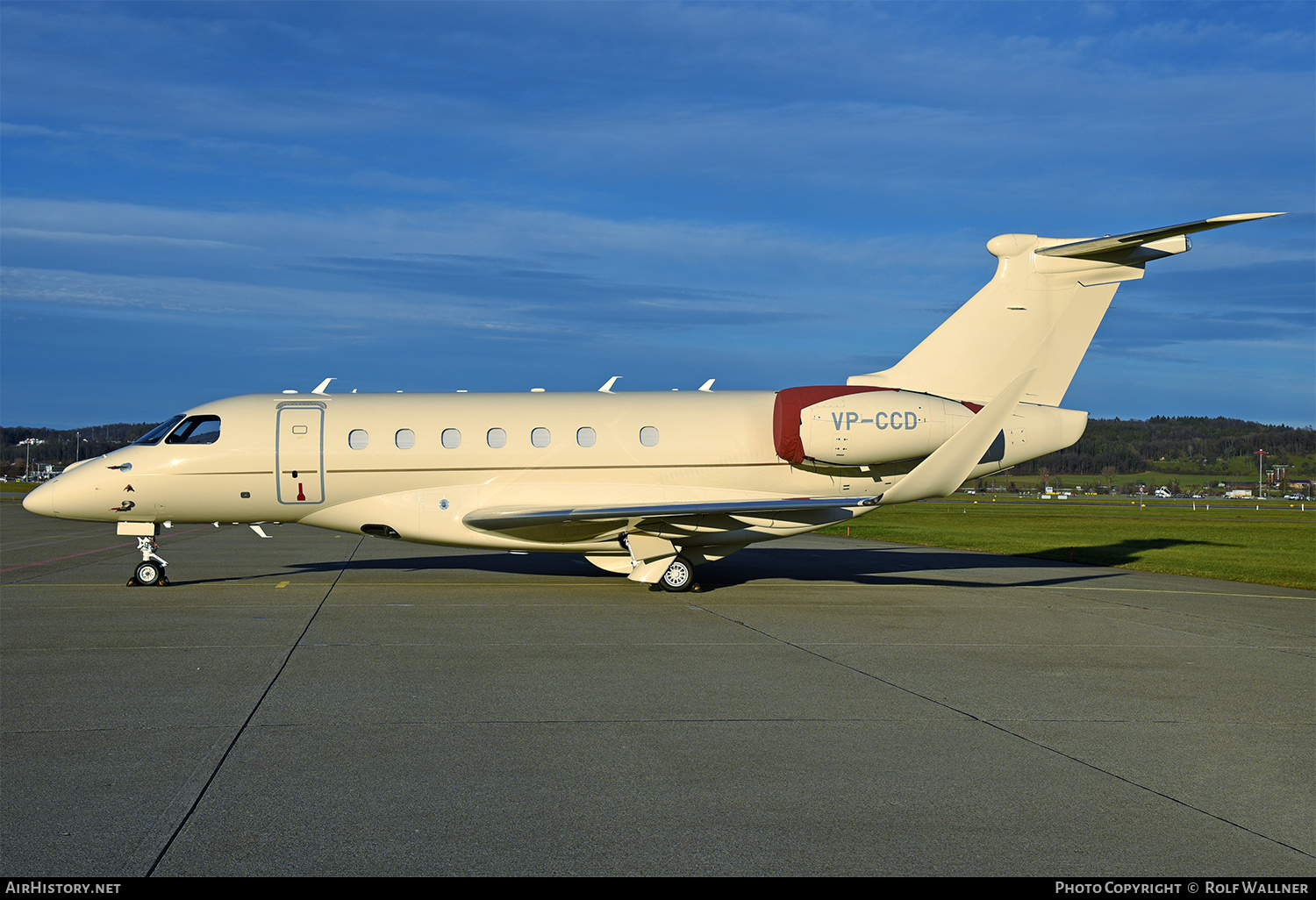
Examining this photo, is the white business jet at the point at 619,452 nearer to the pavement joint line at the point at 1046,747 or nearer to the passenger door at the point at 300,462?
the passenger door at the point at 300,462

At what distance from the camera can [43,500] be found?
16.8m

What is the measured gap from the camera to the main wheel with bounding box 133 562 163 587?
1686 centimetres

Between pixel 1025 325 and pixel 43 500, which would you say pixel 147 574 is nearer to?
pixel 43 500

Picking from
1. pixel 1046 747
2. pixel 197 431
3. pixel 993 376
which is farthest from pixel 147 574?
pixel 1046 747

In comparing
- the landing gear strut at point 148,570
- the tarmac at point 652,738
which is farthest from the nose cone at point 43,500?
the tarmac at point 652,738

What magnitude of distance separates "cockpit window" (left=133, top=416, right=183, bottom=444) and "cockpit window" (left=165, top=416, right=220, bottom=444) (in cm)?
14

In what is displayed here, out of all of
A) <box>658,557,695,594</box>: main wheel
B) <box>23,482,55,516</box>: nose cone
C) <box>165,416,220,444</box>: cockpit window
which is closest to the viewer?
<box>658,557,695,594</box>: main wheel

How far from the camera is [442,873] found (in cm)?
468

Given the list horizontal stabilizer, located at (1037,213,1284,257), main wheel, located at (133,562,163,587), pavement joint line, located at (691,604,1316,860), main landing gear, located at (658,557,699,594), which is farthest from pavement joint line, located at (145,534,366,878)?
horizontal stabilizer, located at (1037,213,1284,257)

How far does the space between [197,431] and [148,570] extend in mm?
2523

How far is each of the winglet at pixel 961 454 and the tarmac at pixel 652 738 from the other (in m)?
1.78

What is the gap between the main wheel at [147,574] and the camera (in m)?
16.9

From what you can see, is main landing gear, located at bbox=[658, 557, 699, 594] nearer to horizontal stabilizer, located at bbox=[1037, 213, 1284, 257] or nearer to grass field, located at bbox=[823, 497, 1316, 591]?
horizontal stabilizer, located at bbox=[1037, 213, 1284, 257]
